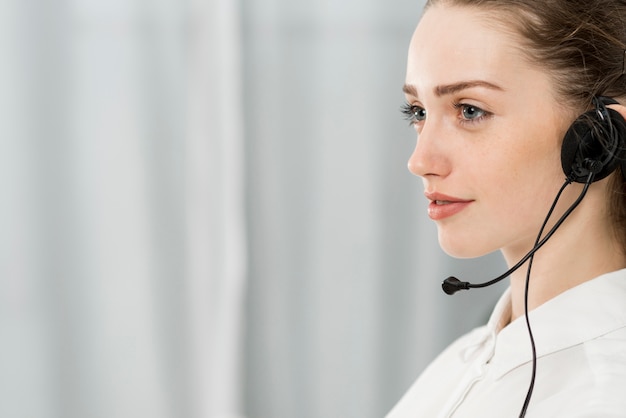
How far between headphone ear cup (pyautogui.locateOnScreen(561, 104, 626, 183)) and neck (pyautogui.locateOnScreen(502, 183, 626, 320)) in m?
0.08

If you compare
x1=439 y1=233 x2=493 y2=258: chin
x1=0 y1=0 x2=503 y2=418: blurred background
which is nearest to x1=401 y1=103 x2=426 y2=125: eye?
x1=439 y1=233 x2=493 y2=258: chin

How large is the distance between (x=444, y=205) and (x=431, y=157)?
0.22ft

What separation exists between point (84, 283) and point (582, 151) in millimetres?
1446

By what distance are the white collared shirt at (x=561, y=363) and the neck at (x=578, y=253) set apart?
0.03 metres

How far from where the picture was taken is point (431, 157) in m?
1.01

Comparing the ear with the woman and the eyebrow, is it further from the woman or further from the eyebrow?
the eyebrow

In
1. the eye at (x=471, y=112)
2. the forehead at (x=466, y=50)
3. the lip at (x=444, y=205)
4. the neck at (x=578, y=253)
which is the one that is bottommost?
the neck at (x=578, y=253)

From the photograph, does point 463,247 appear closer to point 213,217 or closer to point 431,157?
point 431,157

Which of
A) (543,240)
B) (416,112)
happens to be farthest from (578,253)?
(416,112)

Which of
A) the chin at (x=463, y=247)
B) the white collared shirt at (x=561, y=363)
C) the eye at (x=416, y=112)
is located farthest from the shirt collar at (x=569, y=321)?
the eye at (x=416, y=112)

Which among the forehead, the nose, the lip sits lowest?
the lip

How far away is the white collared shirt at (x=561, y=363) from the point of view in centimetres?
85

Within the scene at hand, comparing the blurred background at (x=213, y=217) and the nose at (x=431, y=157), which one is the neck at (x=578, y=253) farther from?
the blurred background at (x=213, y=217)

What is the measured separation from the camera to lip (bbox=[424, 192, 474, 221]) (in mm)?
1011
